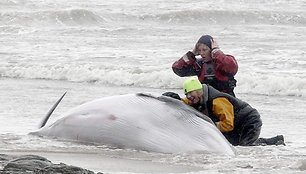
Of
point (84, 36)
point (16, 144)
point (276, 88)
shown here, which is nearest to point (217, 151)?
point (16, 144)

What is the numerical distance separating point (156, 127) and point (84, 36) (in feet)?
60.0

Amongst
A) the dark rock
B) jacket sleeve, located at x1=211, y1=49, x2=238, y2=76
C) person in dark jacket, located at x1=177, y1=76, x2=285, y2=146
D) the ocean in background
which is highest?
jacket sleeve, located at x1=211, y1=49, x2=238, y2=76

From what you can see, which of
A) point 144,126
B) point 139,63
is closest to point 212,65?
point 144,126

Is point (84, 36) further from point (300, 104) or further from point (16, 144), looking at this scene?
point (16, 144)

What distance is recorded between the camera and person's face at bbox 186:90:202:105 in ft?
30.6

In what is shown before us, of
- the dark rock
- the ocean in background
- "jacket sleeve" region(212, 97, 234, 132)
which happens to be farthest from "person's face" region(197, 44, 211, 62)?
the dark rock

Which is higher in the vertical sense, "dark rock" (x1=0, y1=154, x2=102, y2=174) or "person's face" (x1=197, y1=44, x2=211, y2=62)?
"person's face" (x1=197, y1=44, x2=211, y2=62)

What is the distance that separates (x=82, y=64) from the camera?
20141 mm

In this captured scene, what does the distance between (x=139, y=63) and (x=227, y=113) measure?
433 inches

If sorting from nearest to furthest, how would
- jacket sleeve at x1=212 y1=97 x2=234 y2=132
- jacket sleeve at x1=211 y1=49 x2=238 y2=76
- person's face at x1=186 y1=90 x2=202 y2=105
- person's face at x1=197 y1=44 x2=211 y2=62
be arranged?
person's face at x1=186 y1=90 x2=202 y2=105
jacket sleeve at x1=212 y1=97 x2=234 y2=132
jacket sleeve at x1=211 y1=49 x2=238 y2=76
person's face at x1=197 y1=44 x2=211 y2=62

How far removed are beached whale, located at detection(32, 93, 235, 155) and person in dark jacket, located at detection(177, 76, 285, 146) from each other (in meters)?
0.22

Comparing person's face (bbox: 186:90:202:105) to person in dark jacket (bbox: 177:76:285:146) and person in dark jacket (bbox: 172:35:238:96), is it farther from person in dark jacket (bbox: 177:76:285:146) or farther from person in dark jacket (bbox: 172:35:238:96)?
person in dark jacket (bbox: 172:35:238:96)

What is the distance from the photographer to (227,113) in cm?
954

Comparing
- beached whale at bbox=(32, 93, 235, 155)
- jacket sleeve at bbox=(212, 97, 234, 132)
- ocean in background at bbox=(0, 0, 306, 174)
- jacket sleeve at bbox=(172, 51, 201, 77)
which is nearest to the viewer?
ocean in background at bbox=(0, 0, 306, 174)
